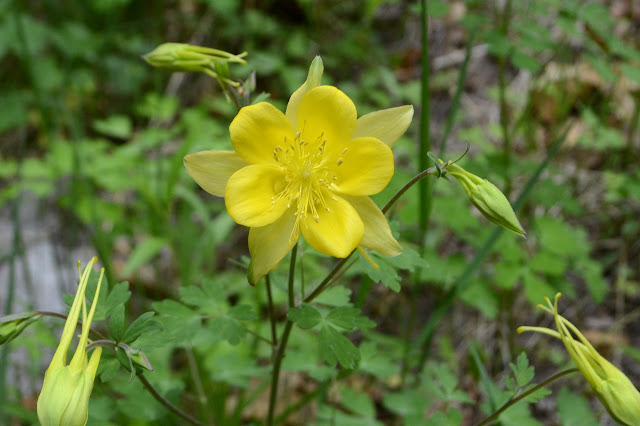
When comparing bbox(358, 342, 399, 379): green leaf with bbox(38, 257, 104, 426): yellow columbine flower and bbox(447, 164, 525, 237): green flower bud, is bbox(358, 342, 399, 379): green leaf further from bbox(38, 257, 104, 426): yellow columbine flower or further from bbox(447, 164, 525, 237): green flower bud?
bbox(38, 257, 104, 426): yellow columbine flower

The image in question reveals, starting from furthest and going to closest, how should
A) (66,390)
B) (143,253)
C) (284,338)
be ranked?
(143,253) → (284,338) → (66,390)

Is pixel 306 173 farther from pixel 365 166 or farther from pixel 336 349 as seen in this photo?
pixel 336 349

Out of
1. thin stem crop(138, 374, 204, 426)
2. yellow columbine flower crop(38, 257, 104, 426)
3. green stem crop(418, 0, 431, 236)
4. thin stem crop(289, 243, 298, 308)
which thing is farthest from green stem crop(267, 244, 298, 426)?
green stem crop(418, 0, 431, 236)

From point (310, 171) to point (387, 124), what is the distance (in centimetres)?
22

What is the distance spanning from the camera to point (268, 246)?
4.04 ft

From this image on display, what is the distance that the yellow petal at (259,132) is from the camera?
118 centimetres

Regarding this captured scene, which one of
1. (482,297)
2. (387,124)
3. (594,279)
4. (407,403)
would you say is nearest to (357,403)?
(407,403)

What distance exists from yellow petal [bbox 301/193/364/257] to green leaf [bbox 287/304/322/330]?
0.59ft

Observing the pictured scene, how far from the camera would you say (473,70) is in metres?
4.25

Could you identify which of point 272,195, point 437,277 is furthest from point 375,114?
point 437,277

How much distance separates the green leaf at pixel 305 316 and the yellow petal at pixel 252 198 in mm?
230

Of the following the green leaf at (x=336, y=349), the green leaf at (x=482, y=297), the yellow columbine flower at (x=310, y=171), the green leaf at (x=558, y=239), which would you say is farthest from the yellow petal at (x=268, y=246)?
the green leaf at (x=558, y=239)

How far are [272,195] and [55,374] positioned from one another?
57 centimetres

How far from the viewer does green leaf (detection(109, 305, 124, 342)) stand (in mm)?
1130
